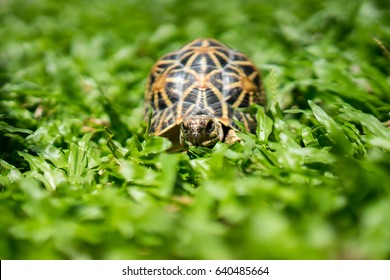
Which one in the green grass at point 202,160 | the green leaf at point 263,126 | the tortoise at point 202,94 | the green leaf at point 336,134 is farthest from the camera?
the tortoise at point 202,94

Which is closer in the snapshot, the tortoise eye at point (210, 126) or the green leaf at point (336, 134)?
the green leaf at point (336, 134)

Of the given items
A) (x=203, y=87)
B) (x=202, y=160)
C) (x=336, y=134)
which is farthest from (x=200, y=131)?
(x=336, y=134)

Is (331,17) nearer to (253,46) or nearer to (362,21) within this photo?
(362,21)

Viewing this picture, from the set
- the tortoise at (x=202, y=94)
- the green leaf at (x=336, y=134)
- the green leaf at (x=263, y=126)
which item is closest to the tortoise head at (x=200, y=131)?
the tortoise at (x=202, y=94)

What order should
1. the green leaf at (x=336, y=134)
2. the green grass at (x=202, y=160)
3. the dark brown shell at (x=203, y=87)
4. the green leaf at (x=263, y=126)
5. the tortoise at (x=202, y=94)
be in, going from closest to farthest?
1. the green grass at (x=202, y=160)
2. the green leaf at (x=336, y=134)
3. the green leaf at (x=263, y=126)
4. the tortoise at (x=202, y=94)
5. the dark brown shell at (x=203, y=87)

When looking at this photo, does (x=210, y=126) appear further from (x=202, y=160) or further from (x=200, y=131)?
(x=202, y=160)

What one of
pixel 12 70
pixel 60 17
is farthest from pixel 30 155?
pixel 60 17

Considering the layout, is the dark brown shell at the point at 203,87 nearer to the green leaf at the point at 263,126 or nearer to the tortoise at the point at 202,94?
the tortoise at the point at 202,94
